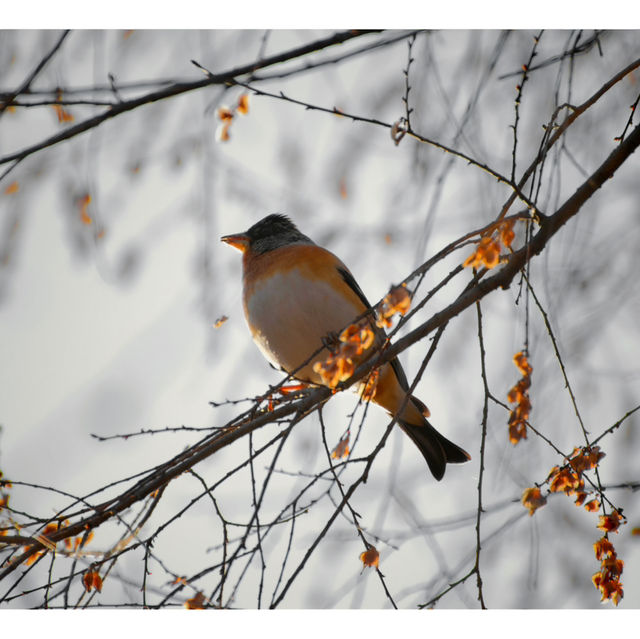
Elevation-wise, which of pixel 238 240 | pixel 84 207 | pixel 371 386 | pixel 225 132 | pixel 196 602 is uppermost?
pixel 238 240

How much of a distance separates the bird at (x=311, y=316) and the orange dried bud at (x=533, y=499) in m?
0.54

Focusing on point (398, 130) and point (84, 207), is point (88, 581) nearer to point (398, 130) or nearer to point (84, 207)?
point (84, 207)

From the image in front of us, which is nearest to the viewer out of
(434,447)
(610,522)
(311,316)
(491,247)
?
(491,247)

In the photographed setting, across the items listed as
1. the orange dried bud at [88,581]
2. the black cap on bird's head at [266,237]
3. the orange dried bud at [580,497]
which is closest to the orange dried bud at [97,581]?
the orange dried bud at [88,581]

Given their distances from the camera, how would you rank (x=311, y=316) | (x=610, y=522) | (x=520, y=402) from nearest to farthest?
(x=610, y=522)
(x=520, y=402)
(x=311, y=316)

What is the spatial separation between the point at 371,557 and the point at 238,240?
132cm

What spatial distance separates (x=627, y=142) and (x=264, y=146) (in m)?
0.86

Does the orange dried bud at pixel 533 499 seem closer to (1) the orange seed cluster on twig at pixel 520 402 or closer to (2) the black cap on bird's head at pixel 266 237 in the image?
(1) the orange seed cluster on twig at pixel 520 402

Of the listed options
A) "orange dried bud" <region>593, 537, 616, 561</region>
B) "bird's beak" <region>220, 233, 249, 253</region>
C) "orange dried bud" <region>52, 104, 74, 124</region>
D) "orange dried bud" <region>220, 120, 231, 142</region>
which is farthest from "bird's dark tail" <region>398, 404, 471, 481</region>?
"orange dried bud" <region>52, 104, 74, 124</region>

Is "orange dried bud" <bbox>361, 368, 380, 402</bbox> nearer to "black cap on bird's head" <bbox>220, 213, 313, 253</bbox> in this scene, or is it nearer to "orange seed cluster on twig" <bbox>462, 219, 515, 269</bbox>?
"orange seed cluster on twig" <bbox>462, 219, 515, 269</bbox>

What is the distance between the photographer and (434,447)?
6.90 ft

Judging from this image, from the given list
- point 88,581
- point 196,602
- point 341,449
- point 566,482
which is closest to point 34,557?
point 88,581

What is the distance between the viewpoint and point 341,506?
3.85ft
